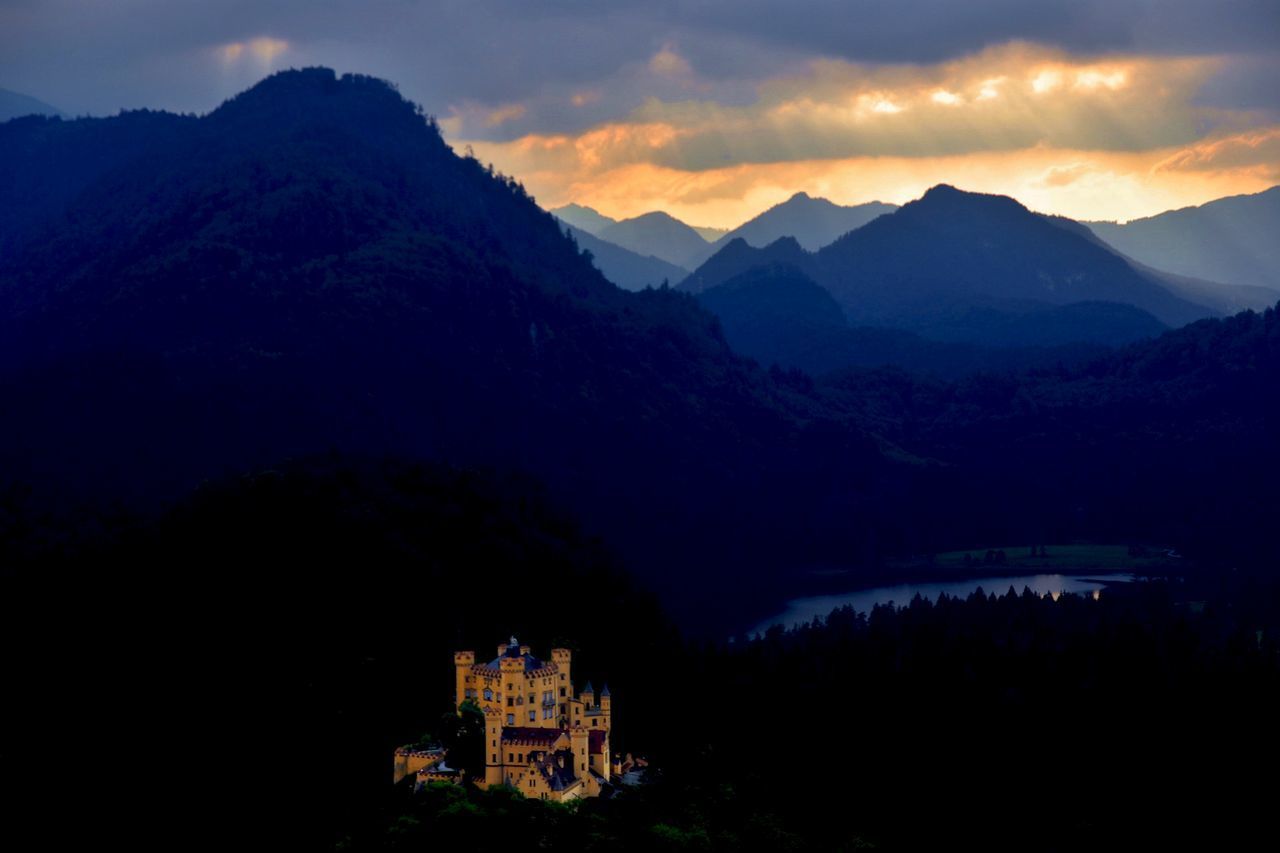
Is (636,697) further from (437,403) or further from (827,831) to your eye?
(437,403)

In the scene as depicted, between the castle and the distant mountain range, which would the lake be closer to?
the distant mountain range

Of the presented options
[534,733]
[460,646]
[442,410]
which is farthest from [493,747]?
[442,410]

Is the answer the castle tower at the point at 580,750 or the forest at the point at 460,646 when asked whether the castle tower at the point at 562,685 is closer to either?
the castle tower at the point at 580,750

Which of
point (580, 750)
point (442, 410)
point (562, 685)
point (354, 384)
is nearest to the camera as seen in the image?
point (580, 750)

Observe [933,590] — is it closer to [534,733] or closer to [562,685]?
[562,685]

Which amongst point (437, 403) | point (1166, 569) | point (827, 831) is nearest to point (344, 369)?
point (437, 403)

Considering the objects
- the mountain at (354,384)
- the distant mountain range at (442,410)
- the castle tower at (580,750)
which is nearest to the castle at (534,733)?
the castle tower at (580,750)
